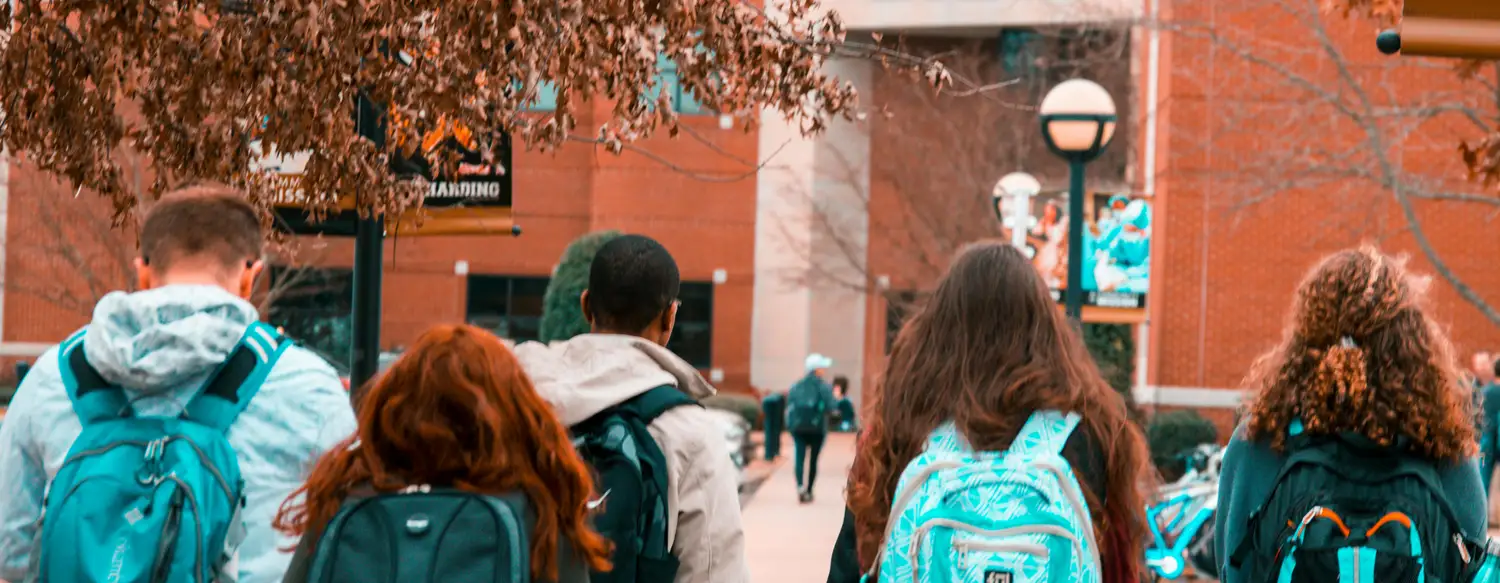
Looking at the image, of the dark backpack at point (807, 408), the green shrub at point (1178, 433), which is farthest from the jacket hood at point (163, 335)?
the green shrub at point (1178, 433)

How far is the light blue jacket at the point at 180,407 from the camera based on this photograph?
155 inches

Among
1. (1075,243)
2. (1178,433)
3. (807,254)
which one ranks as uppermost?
(807,254)

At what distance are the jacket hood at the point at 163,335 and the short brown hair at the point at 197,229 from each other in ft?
0.49

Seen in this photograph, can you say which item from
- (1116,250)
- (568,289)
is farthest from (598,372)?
(568,289)

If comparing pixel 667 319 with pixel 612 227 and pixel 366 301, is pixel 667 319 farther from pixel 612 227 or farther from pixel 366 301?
pixel 612 227

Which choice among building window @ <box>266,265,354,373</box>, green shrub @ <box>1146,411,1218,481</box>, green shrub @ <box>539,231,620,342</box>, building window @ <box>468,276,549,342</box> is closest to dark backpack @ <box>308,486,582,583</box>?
green shrub @ <box>539,231,620,342</box>

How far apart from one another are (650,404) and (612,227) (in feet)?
130

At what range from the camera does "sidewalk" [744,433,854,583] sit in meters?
14.2

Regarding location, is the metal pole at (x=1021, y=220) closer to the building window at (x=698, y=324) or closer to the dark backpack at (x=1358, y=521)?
the dark backpack at (x=1358, y=521)

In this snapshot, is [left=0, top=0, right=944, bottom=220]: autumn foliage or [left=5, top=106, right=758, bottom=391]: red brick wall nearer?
[left=0, top=0, right=944, bottom=220]: autumn foliage

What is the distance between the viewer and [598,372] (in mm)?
4098

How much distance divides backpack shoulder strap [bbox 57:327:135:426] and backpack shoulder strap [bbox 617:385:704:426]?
106cm

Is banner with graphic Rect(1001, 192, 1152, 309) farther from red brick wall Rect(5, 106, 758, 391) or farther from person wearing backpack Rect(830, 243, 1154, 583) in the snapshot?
red brick wall Rect(5, 106, 758, 391)

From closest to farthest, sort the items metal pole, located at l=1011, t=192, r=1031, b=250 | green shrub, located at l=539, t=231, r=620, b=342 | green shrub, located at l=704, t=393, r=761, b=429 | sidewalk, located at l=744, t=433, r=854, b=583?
sidewalk, located at l=744, t=433, r=854, b=583 → metal pole, located at l=1011, t=192, r=1031, b=250 → green shrub, located at l=539, t=231, r=620, b=342 → green shrub, located at l=704, t=393, r=761, b=429
